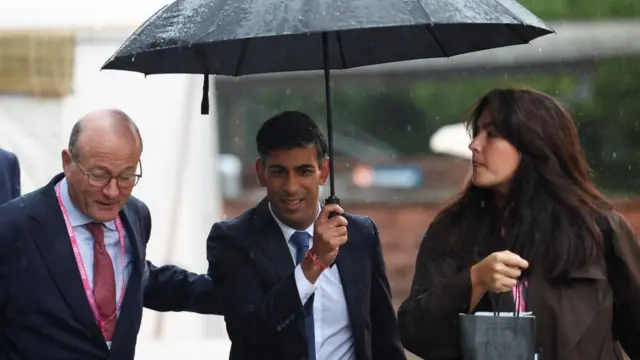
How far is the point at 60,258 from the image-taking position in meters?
3.27

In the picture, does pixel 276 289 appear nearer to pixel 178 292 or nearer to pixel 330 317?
pixel 330 317

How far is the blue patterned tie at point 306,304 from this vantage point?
135 inches

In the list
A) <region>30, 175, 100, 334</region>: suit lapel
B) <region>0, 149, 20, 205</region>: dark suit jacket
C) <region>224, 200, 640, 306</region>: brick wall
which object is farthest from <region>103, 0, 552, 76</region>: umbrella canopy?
<region>224, 200, 640, 306</region>: brick wall

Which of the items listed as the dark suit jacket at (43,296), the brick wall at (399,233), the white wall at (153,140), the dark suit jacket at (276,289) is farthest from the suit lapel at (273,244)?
the brick wall at (399,233)

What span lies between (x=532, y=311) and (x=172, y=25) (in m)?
1.31

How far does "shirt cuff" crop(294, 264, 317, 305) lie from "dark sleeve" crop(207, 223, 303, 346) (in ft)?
0.04

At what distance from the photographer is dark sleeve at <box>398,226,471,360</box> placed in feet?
10.5

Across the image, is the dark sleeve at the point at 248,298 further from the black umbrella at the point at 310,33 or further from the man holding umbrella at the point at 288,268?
the black umbrella at the point at 310,33

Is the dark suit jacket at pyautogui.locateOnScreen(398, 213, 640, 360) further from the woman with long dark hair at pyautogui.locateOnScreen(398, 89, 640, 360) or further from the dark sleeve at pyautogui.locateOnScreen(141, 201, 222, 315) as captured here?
the dark sleeve at pyautogui.locateOnScreen(141, 201, 222, 315)

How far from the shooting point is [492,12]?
3055 mm

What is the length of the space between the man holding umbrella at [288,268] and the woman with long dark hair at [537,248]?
26cm

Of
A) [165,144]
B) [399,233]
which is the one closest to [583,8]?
[399,233]

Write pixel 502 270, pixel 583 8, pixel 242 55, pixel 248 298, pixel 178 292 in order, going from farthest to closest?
1. pixel 583 8
2. pixel 242 55
3. pixel 178 292
4. pixel 248 298
5. pixel 502 270

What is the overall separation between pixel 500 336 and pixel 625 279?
1.55 ft
